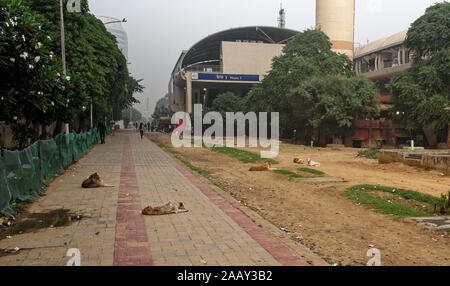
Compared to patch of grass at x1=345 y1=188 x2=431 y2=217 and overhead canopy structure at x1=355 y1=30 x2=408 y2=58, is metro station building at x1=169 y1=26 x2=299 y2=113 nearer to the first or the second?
overhead canopy structure at x1=355 y1=30 x2=408 y2=58

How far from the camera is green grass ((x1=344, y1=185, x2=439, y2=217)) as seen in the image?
8.27 metres

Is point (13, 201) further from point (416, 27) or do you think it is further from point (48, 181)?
point (416, 27)

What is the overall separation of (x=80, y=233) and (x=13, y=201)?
2.84 m

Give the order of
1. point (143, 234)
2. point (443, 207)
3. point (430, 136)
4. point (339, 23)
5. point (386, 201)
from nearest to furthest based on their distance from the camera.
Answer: point (143, 234) → point (443, 207) → point (386, 201) → point (430, 136) → point (339, 23)

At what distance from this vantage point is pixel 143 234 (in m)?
6.36

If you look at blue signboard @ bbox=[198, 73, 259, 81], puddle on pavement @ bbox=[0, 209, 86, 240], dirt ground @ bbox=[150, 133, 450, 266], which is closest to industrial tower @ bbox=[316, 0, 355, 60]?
blue signboard @ bbox=[198, 73, 259, 81]

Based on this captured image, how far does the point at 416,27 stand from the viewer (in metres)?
31.6

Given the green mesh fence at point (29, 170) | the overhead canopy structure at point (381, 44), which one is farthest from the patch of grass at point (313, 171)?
the overhead canopy structure at point (381, 44)

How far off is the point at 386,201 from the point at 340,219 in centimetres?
205

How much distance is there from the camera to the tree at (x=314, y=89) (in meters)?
33.8

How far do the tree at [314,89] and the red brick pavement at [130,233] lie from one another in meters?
26.5

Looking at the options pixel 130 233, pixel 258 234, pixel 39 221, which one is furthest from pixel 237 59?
pixel 130 233

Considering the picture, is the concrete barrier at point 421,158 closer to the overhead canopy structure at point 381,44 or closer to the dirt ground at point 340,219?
the dirt ground at point 340,219

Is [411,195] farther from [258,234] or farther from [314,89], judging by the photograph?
[314,89]
